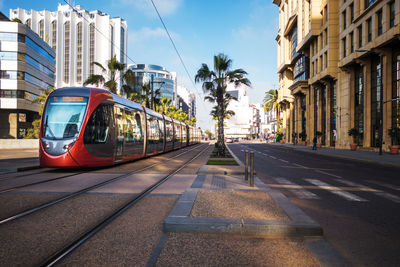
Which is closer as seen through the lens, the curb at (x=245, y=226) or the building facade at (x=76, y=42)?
the curb at (x=245, y=226)

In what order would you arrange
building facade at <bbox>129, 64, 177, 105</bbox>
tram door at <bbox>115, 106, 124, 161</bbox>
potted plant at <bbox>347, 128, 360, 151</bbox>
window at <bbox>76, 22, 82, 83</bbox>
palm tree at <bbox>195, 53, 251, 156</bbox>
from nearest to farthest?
tram door at <bbox>115, 106, 124, 161</bbox>, palm tree at <bbox>195, 53, 251, 156</bbox>, potted plant at <bbox>347, 128, 360, 151</bbox>, window at <bbox>76, 22, 82, 83</bbox>, building facade at <bbox>129, 64, 177, 105</bbox>

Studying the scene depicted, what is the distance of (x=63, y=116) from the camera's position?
36.3ft

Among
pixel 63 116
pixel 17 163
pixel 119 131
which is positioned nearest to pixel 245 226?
pixel 63 116

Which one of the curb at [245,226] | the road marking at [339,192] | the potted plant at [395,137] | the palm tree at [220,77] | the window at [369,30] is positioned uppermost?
the window at [369,30]

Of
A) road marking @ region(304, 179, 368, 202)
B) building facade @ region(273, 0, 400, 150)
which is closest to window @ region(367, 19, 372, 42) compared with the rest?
building facade @ region(273, 0, 400, 150)

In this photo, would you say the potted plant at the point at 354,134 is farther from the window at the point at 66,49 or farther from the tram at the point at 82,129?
the window at the point at 66,49

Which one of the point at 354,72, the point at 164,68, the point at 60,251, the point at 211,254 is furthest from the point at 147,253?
the point at 164,68

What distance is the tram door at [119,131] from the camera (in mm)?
13203

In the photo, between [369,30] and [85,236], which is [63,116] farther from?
[369,30]

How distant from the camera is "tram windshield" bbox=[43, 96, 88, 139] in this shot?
10.9m

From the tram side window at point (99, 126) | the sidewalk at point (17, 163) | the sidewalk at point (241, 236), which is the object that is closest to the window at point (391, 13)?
the tram side window at point (99, 126)

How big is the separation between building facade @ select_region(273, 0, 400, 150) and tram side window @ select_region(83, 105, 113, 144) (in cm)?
2248

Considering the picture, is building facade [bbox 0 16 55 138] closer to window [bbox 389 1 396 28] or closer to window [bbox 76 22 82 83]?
window [bbox 389 1 396 28]

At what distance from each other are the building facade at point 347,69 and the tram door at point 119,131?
2154 centimetres
